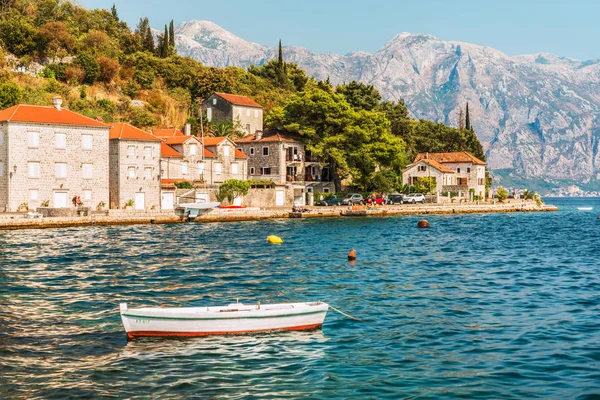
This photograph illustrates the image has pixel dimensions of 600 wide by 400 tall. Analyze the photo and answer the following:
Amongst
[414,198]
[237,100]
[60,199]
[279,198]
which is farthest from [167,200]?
[414,198]

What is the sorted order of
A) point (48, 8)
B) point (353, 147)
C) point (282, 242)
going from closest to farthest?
point (282, 242)
point (353, 147)
point (48, 8)

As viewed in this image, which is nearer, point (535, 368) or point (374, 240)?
point (535, 368)

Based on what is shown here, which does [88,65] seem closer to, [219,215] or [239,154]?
[239,154]

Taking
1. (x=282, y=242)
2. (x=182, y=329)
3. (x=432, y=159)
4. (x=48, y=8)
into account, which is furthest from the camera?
(x=432, y=159)

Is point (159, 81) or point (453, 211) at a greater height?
point (159, 81)

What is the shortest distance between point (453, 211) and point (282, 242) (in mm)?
52065

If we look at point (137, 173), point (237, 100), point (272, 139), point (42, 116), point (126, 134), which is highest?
point (237, 100)

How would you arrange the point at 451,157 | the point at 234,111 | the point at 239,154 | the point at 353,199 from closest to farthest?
the point at 239,154 → the point at 353,199 → the point at 234,111 → the point at 451,157

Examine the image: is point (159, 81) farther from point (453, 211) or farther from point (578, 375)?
point (578, 375)

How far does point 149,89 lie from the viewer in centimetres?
10738

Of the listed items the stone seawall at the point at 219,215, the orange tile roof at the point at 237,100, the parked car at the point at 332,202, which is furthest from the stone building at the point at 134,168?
the orange tile roof at the point at 237,100

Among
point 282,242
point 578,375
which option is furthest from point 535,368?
point 282,242

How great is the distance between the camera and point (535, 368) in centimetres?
1656

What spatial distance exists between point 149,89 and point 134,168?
130ft
